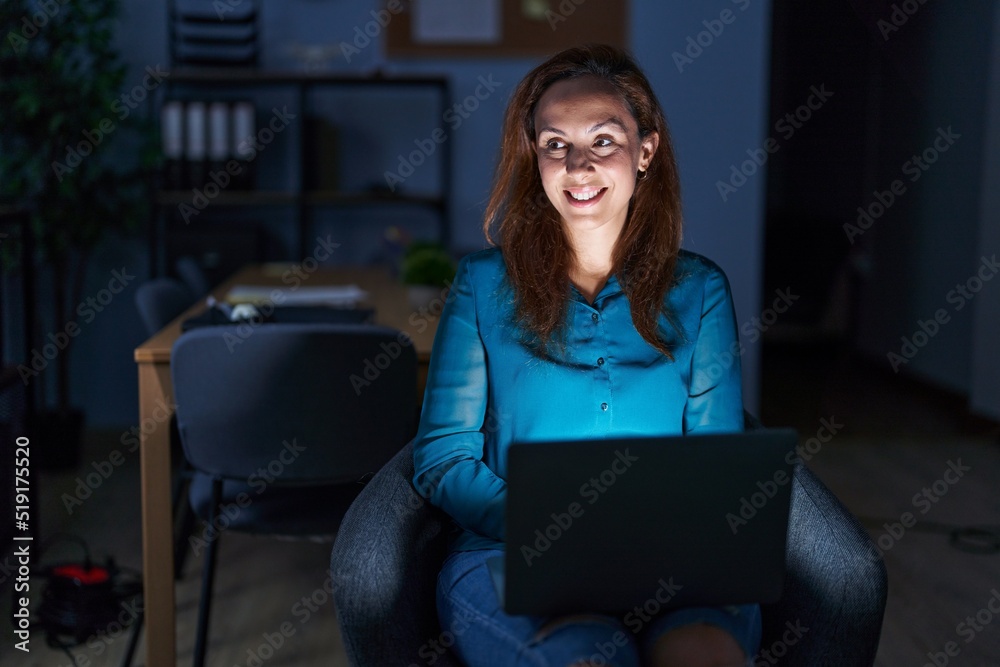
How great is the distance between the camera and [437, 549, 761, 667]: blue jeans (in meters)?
1.23

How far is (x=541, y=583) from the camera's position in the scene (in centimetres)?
119

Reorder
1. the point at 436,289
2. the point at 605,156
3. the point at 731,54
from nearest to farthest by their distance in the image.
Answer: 1. the point at 605,156
2. the point at 436,289
3. the point at 731,54

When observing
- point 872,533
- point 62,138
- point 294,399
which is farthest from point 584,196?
point 62,138

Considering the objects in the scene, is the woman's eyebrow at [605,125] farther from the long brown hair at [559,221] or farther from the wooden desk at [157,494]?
the wooden desk at [157,494]

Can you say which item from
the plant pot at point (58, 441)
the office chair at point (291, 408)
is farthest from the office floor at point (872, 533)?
the office chair at point (291, 408)

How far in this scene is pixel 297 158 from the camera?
15.1 ft

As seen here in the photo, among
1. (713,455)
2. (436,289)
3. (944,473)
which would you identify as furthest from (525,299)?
(944,473)

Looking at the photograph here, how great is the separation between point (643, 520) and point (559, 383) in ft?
1.30

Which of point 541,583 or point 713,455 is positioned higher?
point 713,455

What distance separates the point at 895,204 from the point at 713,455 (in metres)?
4.96

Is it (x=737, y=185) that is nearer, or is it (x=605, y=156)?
(x=605, y=156)

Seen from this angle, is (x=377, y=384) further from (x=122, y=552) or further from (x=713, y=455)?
(x=122, y=552)

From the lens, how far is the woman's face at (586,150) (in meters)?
1.54

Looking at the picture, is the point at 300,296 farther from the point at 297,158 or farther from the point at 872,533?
the point at 872,533
